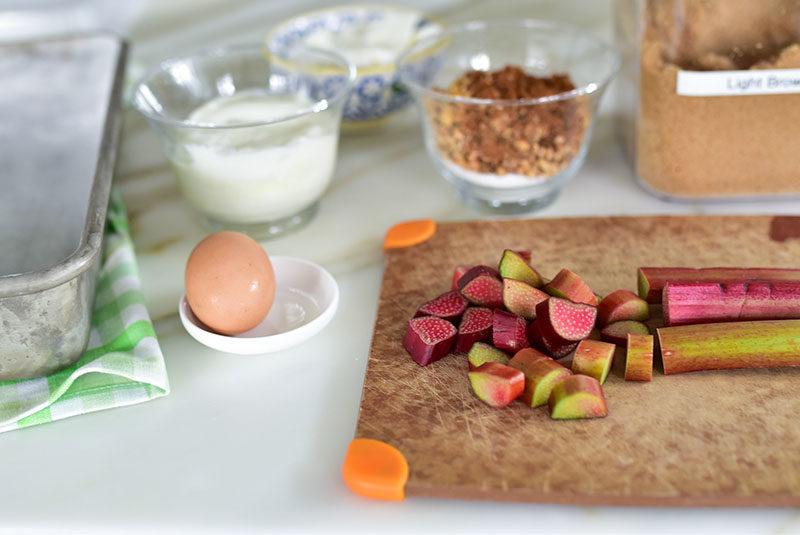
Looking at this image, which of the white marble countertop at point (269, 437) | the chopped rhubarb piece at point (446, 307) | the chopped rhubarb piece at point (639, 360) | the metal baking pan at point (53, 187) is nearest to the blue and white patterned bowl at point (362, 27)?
the white marble countertop at point (269, 437)

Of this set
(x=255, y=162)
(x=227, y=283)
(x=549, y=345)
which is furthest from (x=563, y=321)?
(x=255, y=162)

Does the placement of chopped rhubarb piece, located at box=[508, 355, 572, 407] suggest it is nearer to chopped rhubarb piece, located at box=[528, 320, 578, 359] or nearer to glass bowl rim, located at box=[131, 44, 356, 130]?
chopped rhubarb piece, located at box=[528, 320, 578, 359]

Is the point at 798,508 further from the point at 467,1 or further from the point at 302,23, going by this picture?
the point at 467,1

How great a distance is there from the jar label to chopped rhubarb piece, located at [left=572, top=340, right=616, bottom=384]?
17.5 inches

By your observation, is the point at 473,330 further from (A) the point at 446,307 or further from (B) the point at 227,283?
(B) the point at 227,283

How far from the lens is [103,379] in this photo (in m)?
1.06

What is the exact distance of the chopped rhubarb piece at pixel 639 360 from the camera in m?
1.00

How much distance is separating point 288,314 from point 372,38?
69 cm

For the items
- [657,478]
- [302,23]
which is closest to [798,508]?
[657,478]

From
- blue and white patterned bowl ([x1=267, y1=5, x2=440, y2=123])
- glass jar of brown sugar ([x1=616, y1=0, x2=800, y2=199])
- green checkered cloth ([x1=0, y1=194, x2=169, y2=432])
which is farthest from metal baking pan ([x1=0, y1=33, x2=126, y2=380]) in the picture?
glass jar of brown sugar ([x1=616, y1=0, x2=800, y2=199])

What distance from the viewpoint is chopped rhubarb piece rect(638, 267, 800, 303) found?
3.65ft

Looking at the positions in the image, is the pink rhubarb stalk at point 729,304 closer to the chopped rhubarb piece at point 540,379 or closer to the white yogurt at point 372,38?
the chopped rhubarb piece at point 540,379

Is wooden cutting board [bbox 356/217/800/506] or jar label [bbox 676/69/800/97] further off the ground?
jar label [bbox 676/69/800/97]

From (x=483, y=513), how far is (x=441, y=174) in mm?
692
